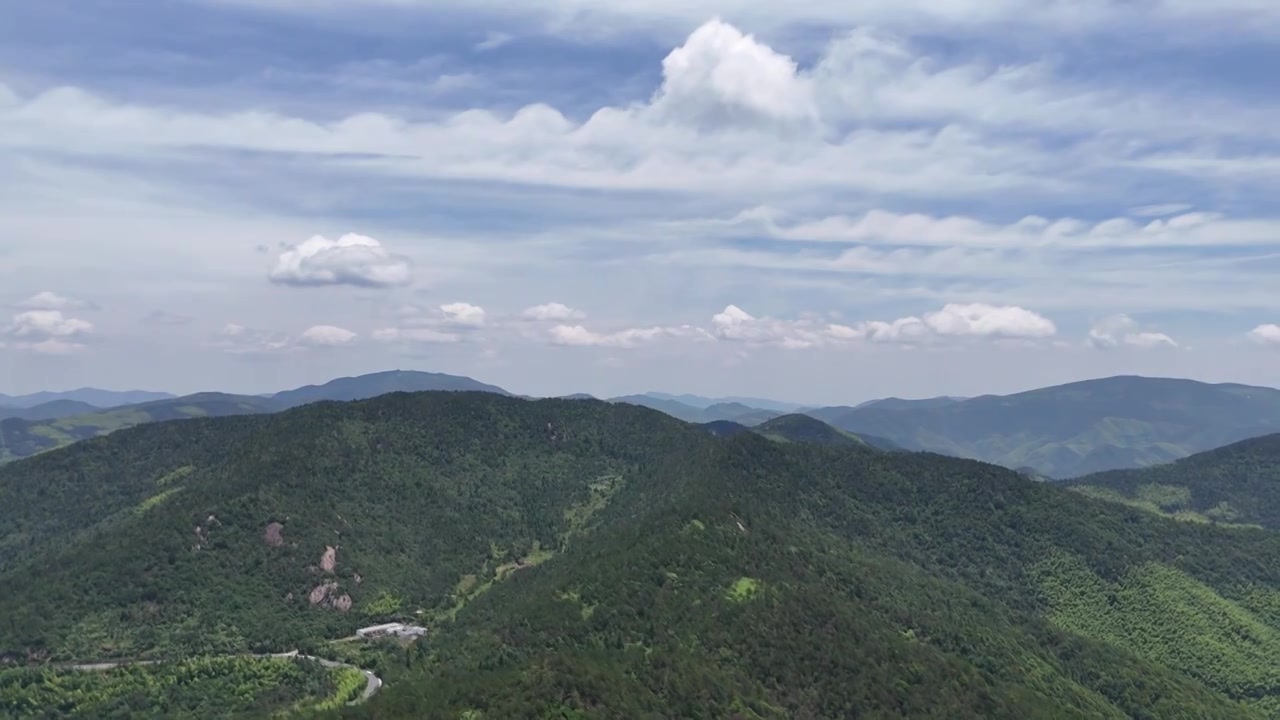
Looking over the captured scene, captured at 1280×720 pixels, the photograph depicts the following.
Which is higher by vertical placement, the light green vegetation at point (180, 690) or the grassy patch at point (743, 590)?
the grassy patch at point (743, 590)

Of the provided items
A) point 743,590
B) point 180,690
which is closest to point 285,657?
point 180,690

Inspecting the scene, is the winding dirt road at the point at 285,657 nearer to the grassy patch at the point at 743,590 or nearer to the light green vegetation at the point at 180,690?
the light green vegetation at the point at 180,690

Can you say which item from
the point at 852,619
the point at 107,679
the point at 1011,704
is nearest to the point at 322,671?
the point at 107,679

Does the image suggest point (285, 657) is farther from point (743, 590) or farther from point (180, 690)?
point (743, 590)

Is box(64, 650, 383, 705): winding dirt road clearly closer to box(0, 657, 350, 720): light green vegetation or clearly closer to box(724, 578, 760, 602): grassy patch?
box(0, 657, 350, 720): light green vegetation

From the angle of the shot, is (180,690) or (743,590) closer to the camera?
(180,690)

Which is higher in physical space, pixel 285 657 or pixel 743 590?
pixel 743 590

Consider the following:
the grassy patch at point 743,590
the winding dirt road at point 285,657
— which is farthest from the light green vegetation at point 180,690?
the grassy patch at point 743,590

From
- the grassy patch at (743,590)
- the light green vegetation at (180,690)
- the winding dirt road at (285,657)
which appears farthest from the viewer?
the grassy patch at (743,590)

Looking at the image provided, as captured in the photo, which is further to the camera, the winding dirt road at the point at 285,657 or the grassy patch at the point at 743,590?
the grassy patch at the point at 743,590

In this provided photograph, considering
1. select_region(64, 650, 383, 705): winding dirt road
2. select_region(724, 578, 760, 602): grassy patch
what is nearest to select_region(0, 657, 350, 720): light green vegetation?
select_region(64, 650, 383, 705): winding dirt road

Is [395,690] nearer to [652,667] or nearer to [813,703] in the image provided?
[652,667]

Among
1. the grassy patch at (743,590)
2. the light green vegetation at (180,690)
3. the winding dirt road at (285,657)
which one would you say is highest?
the grassy patch at (743,590)
